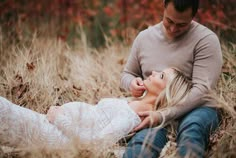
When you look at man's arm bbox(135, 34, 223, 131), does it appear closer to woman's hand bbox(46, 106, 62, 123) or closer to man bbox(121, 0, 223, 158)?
man bbox(121, 0, 223, 158)

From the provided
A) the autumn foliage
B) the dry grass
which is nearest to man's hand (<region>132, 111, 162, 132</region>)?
the dry grass

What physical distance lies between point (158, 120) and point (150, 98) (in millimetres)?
243

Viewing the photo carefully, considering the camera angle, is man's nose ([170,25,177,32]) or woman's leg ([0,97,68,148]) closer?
woman's leg ([0,97,68,148])

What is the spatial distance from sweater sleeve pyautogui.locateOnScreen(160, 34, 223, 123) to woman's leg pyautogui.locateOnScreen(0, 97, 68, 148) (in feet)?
2.89

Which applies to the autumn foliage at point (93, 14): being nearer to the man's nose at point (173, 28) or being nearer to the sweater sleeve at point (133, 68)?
the sweater sleeve at point (133, 68)

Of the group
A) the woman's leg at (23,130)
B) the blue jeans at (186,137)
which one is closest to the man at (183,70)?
the blue jeans at (186,137)

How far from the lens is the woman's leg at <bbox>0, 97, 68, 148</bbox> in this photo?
3176mm

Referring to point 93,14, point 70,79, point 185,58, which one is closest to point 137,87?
point 185,58

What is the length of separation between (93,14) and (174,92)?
463 cm

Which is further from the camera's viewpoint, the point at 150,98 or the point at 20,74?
the point at 20,74

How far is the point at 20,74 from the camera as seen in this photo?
14.8 feet

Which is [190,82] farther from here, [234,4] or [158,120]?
[234,4]

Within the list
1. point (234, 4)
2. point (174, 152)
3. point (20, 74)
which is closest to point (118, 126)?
point (174, 152)

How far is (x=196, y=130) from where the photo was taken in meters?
3.05
